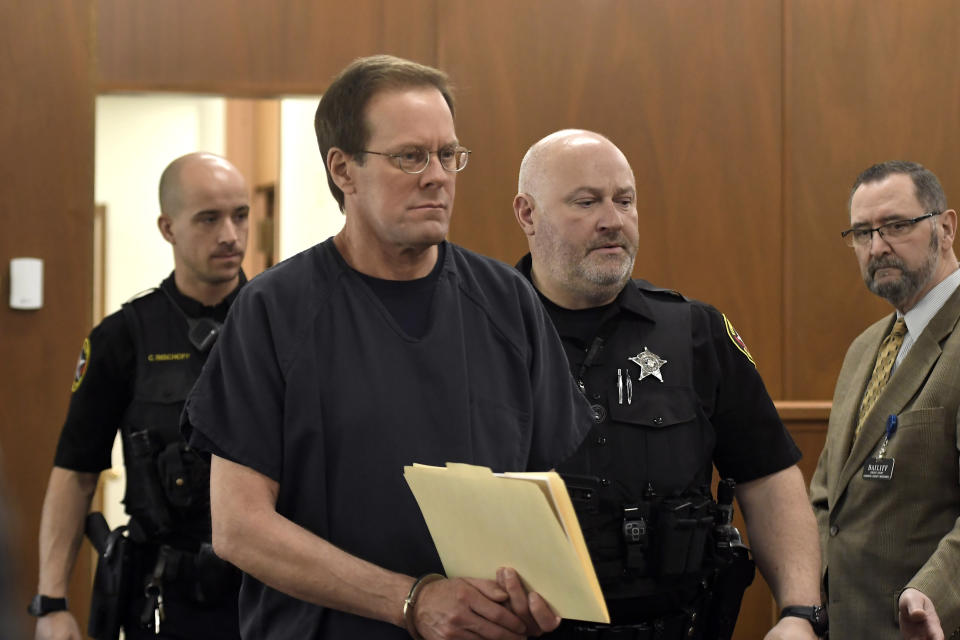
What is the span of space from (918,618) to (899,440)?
0.55m

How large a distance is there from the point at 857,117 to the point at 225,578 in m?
3.19

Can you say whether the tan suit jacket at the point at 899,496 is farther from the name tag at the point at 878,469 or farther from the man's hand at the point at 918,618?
the man's hand at the point at 918,618

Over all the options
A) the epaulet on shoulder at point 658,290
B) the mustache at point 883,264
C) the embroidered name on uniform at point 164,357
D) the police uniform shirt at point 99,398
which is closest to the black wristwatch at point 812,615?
the epaulet on shoulder at point 658,290

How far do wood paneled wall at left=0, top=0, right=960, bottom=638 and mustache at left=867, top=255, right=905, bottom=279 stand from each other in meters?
1.06

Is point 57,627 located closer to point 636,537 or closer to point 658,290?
point 636,537

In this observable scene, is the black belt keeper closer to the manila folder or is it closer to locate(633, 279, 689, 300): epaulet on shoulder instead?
locate(633, 279, 689, 300): epaulet on shoulder

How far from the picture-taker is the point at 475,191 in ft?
14.0

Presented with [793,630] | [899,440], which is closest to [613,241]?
[793,630]

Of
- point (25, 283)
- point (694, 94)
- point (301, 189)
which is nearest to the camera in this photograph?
point (25, 283)

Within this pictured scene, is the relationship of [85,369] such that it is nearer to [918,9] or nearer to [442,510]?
[442,510]

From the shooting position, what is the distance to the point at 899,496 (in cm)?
281

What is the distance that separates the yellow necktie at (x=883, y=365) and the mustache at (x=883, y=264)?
17 centimetres

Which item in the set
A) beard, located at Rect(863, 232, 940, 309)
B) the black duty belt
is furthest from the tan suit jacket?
the black duty belt

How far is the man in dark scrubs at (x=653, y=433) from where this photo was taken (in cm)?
216
